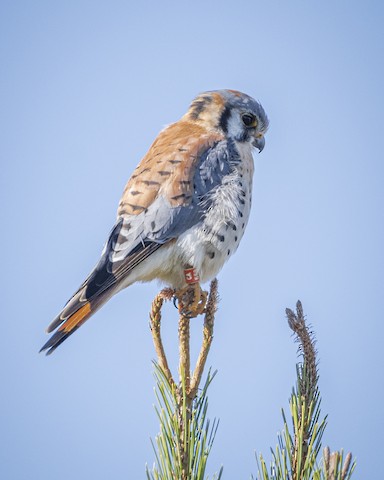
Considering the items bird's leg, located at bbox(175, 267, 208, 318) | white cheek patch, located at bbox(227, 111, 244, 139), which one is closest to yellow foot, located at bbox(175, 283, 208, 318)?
bird's leg, located at bbox(175, 267, 208, 318)

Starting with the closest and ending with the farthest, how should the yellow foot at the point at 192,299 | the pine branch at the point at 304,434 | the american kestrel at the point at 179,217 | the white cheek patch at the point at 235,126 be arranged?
the pine branch at the point at 304,434
the yellow foot at the point at 192,299
the american kestrel at the point at 179,217
the white cheek patch at the point at 235,126

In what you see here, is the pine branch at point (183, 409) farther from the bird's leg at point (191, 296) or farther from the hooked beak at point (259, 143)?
the hooked beak at point (259, 143)

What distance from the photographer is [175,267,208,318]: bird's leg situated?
2969 millimetres

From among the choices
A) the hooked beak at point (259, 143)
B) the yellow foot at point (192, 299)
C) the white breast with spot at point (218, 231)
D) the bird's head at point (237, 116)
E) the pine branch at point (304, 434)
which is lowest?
the pine branch at point (304, 434)

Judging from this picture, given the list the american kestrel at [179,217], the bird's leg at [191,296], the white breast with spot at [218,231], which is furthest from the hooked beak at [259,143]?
the bird's leg at [191,296]

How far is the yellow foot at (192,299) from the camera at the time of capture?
295 centimetres

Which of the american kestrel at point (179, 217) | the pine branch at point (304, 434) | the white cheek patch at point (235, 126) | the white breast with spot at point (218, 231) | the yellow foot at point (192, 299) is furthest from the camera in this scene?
the white cheek patch at point (235, 126)

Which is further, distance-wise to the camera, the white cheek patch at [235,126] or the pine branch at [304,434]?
the white cheek patch at [235,126]

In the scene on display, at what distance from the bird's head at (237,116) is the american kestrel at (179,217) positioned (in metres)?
0.28

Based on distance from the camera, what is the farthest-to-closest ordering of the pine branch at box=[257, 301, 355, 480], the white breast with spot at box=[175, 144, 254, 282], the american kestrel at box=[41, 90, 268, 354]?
1. the white breast with spot at box=[175, 144, 254, 282]
2. the american kestrel at box=[41, 90, 268, 354]
3. the pine branch at box=[257, 301, 355, 480]

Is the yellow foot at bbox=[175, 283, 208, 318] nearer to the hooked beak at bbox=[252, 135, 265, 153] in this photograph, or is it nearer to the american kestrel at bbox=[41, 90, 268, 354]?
the american kestrel at bbox=[41, 90, 268, 354]

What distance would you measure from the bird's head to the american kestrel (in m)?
0.28

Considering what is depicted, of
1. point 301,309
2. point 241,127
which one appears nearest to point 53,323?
point 301,309

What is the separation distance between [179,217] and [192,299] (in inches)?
21.4
